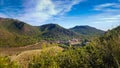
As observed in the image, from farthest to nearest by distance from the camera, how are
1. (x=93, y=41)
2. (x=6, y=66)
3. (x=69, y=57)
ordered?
(x=69, y=57), (x=6, y=66), (x=93, y=41)

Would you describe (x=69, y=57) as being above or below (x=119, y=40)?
below

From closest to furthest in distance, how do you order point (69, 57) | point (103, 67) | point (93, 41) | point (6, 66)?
point (103, 67) → point (93, 41) → point (6, 66) → point (69, 57)

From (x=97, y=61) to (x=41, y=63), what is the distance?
4.16 m

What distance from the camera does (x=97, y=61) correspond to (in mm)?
16125

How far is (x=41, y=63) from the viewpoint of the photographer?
16875 mm

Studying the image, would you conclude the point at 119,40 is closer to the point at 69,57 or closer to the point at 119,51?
the point at 119,51

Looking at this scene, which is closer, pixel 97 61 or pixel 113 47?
pixel 113 47

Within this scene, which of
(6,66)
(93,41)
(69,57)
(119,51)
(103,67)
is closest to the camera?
(119,51)

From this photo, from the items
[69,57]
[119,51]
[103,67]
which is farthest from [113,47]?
[69,57]

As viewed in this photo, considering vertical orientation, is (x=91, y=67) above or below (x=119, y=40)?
below

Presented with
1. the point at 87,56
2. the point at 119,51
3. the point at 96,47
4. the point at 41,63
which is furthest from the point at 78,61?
the point at 119,51

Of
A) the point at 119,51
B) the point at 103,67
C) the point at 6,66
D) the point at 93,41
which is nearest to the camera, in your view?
the point at 119,51

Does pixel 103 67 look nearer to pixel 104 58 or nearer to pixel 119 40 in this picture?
pixel 104 58

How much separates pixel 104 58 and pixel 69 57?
5168mm
